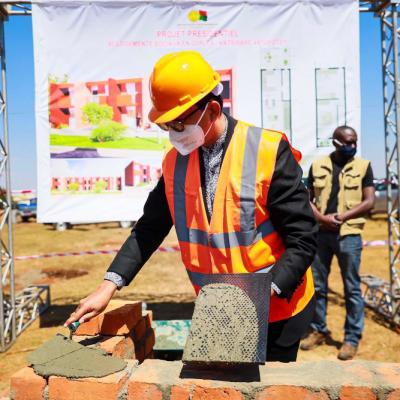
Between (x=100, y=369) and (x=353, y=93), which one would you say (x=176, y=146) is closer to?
(x=100, y=369)

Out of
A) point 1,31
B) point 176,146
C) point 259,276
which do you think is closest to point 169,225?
point 176,146

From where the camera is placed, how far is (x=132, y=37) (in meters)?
5.00

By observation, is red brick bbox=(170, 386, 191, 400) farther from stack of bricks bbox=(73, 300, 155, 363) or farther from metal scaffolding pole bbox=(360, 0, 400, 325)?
metal scaffolding pole bbox=(360, 0, 400, 325)

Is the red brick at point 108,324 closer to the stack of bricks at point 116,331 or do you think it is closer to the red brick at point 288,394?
the stack of bricks at point 116,331

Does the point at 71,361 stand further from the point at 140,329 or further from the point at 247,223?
the point at 247,223

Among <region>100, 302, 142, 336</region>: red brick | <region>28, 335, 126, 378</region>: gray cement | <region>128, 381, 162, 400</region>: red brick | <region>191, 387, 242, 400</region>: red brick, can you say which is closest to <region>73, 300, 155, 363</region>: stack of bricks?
<region>100, 302, 142, 336</region>: red brick

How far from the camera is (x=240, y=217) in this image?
6.02ft

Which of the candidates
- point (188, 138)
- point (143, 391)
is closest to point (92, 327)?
point (143, 391)

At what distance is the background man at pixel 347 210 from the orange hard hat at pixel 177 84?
2.98 m

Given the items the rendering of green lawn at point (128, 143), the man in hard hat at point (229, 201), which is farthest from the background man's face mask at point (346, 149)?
the man in hard hat at point (229, 201)

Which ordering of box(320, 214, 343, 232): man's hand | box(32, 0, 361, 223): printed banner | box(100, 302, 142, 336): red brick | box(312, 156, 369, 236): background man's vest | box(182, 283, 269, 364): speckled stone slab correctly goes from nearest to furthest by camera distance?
box(182, 283, 269, 364): speckled stone slab → box(100, 302, 142, 336): red brick → box(320, 214, 343, 232): man's hand → box(312, 156, 369, 236): background man's vest → box(32, 0, 361, 223): printed banner

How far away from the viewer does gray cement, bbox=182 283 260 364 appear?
1490mm

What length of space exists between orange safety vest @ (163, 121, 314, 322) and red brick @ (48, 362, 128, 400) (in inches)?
22.1

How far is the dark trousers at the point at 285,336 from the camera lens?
1937 millimetres
